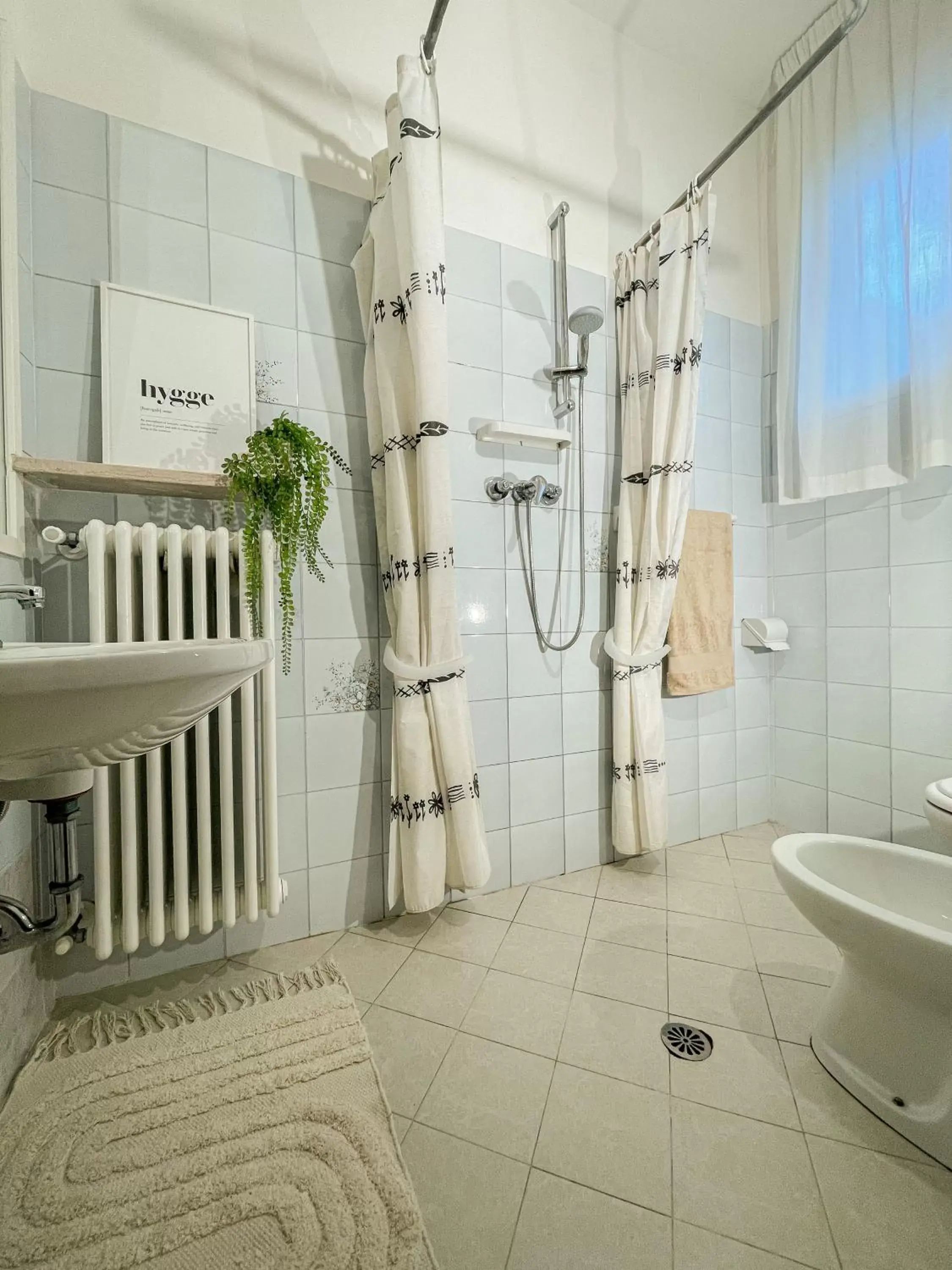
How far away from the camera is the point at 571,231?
69.2 inches

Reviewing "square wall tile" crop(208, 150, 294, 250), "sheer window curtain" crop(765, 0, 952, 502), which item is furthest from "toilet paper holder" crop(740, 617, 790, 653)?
"square wall tile" crop(208, 150, 294, 250)

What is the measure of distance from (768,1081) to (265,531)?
1.45 meters

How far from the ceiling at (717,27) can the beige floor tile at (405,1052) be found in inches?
117

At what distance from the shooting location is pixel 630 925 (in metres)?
1.45

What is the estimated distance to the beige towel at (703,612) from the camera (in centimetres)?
184

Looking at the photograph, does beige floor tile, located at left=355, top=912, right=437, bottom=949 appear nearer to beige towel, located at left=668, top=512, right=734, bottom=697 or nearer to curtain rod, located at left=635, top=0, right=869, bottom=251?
beige towel, located at left=668, top=512, right=734, bottom=697

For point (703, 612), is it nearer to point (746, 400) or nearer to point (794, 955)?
point (746, 400)

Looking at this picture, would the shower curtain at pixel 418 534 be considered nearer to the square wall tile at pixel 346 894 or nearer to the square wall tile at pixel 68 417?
the square wall tile at pixel 346 894

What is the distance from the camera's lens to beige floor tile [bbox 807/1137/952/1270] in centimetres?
69

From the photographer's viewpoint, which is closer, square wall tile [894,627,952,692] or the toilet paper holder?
square wall tile [894,627,952,692]

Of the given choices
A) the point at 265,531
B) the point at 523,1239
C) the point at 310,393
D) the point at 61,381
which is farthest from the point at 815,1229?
the point at 61,381

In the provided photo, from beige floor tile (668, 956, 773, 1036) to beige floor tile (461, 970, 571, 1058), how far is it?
9.8 inches

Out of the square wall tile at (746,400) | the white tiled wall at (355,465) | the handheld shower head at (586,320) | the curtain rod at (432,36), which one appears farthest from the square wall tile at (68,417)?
the square wall tile at (746,400)

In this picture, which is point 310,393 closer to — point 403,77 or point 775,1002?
point 403,77
